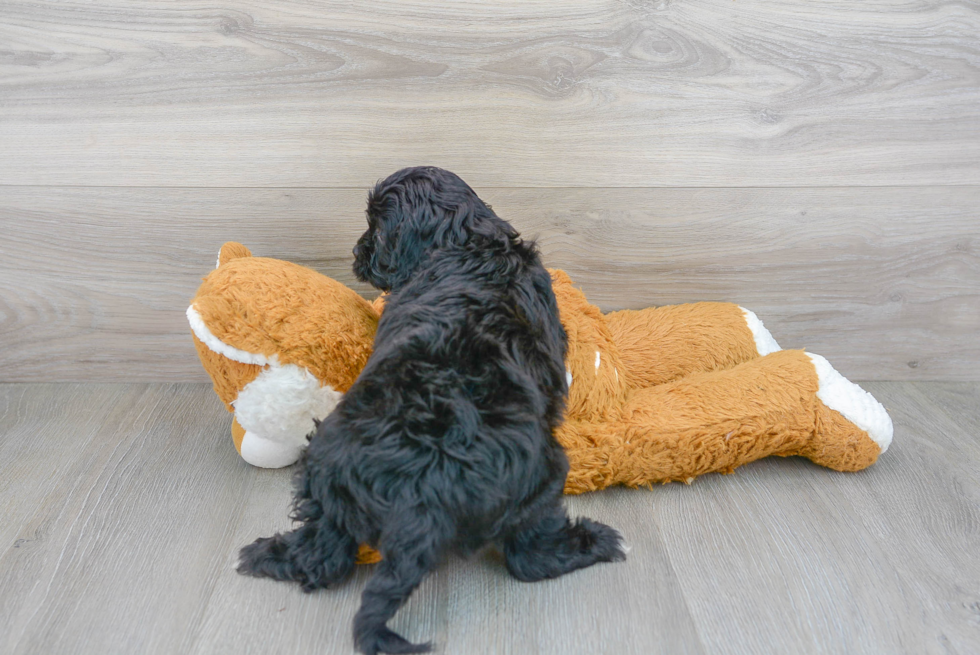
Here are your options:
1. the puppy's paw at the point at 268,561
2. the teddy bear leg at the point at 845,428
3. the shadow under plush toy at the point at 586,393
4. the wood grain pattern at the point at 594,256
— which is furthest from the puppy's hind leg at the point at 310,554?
the teddy bear leg at the point at 845,428

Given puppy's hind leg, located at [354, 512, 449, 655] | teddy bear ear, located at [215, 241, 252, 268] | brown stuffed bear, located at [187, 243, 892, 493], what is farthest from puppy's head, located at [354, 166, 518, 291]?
puppy's hind leg, located at [354, 512, 449, 655]

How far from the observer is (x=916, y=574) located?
106 centimetres

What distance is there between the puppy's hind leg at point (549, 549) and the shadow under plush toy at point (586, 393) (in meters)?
0.19

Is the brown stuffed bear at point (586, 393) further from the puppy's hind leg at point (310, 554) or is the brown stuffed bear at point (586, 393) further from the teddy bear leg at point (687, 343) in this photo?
the puppy's hind leg at point (310, 554)

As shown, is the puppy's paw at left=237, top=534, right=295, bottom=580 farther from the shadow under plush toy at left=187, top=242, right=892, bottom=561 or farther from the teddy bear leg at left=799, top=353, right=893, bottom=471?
the teddy bear leg at left=799, top=353, right=893, bottom=471

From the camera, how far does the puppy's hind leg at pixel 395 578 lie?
857 millimetres

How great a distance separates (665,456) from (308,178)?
0.93 meters

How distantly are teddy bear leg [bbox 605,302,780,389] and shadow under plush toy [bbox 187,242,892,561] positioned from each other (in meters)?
0.07

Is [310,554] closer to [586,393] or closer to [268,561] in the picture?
[268,561]

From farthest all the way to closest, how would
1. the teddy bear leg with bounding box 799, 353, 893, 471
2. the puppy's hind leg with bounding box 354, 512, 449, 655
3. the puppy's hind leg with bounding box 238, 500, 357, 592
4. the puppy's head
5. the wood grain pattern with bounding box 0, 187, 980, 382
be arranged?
1. the wood grain pattern with bounding box 0, 187, 980, 382
2. the teddy bear leg with bounding box 799, 353, 893, 471
3. the puppy's head
4. the puppy's hind leg with bounding box 238, 500, 357, 592
5. the puppy's hind leg with bounding box 354, 512, 449, 655

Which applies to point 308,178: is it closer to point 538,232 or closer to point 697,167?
point 538,232

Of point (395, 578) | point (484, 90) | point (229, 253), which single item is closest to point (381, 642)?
point (395, 578)

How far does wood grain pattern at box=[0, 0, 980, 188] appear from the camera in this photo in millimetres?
1386

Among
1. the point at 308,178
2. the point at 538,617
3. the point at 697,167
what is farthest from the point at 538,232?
the point at 538,617
